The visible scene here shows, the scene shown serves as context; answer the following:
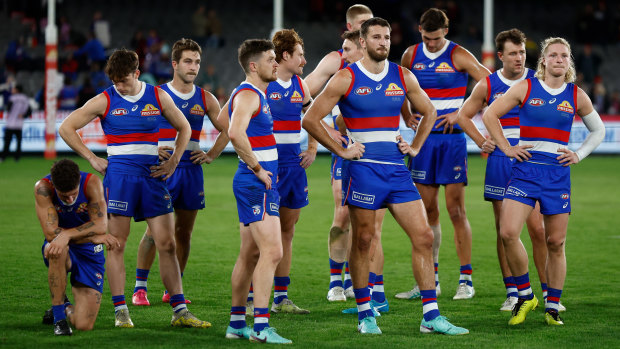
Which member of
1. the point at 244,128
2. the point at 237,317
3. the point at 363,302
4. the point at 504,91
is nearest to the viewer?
the point at 244,128

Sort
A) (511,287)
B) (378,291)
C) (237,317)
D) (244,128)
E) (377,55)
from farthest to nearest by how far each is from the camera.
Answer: (511,287) → (378,291) → (377,55) → (237,317) → (244,128)

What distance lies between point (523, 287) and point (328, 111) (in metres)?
2.23

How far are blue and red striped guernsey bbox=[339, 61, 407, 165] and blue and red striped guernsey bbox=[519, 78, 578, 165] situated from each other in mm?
1112

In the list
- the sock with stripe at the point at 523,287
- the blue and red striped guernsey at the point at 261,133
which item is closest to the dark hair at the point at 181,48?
the blue and red striped guernsey at the point at 261,133

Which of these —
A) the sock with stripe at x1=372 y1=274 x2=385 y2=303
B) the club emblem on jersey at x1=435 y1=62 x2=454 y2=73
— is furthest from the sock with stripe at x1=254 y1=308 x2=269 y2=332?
the club emblem on jersey at x1=435 y1=62 x2=454 y2=73

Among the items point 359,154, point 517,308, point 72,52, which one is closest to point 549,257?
point 517,308

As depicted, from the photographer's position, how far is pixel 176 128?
7.71 metres

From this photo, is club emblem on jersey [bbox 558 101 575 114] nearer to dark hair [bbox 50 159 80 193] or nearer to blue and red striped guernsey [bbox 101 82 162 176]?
blue and red striped guernsey [bbox 101 82 162 176]

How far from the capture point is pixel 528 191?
7387mm

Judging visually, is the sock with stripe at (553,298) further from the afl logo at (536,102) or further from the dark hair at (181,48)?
the dark hair at (181,48)

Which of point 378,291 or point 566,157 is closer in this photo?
point 566,157

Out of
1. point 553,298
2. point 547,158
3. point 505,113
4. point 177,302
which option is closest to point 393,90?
point 505,113

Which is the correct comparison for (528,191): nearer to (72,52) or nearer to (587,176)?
(587,176)

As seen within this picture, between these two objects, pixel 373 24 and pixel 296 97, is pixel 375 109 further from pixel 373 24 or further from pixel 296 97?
pixel 296 97
